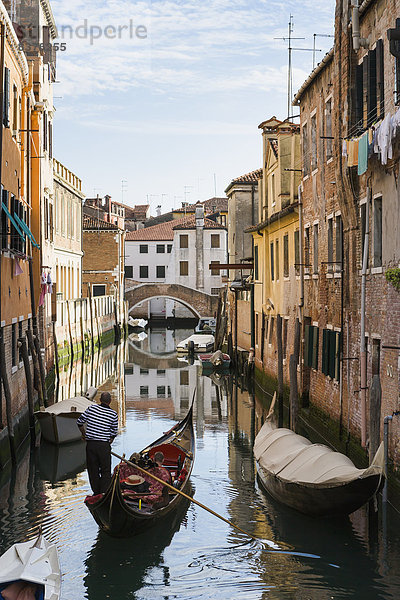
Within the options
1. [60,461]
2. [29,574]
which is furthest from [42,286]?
[29,574]

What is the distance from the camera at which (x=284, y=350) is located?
55.2ft

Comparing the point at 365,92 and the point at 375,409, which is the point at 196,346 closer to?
the point at 365,92

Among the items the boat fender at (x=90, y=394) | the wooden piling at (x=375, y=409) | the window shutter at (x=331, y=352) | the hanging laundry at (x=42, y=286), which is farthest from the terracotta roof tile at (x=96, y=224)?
the wooden piling at (x=375, y=409)

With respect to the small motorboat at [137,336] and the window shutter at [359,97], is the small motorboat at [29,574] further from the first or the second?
the small motorboat at [137,336]

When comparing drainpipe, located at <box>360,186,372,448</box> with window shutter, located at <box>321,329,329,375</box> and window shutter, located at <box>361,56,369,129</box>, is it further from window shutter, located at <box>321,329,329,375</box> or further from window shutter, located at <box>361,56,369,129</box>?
window shutter, located at <box>321,329,329,375</box>

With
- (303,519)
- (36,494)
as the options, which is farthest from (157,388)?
(303,519)

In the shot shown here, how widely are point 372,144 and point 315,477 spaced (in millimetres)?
3659

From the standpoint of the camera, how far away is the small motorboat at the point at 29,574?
529 centimetres

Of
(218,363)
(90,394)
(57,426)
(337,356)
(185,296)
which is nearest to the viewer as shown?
(337,356)

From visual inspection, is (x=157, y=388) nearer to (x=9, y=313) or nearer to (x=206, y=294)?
(x=9, y=313)

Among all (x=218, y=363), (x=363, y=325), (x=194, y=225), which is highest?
(x=194, y=225)

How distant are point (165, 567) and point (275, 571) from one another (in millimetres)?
970

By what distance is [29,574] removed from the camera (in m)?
5.38

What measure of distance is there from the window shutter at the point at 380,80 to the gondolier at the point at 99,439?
4.47 metres
